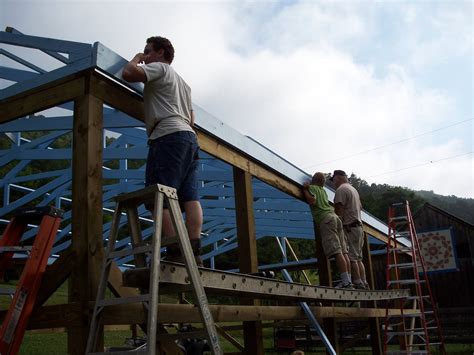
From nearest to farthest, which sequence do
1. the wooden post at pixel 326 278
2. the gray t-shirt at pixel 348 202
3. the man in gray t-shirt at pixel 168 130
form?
the man in gray t-shirt at pixel 168 130 → the wooden post at pixel 326 278 → the gray t-shirt at pixel 348 202

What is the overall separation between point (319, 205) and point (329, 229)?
1.29 ft

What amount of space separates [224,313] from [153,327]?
1.54m

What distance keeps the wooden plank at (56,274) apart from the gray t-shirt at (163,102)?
0.93 metres

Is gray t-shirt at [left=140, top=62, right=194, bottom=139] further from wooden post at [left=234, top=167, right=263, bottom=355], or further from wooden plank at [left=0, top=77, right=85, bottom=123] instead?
wooden post at [left=234, top=167, right=263, bottom=355]

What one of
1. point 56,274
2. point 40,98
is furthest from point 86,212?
point 40,98

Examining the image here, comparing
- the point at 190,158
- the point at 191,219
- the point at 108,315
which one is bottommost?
the point at 108,315

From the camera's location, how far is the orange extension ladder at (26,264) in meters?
2.95

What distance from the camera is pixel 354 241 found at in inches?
282

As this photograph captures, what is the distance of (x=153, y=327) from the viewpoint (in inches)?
95.1

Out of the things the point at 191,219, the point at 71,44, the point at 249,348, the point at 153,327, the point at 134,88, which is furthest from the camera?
the point at 249,348

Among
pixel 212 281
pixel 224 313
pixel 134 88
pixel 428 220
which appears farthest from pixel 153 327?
pixel 428 220

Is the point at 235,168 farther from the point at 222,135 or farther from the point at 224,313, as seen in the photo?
the point at 224,313

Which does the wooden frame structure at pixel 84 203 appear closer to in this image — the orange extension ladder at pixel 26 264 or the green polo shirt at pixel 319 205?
the orange extension ladder at pixel 26 264

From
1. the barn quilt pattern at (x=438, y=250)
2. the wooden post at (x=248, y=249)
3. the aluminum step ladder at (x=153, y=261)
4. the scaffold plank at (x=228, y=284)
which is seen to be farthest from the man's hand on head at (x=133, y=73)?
the barn quilt pattern at (x=438, y=250)
